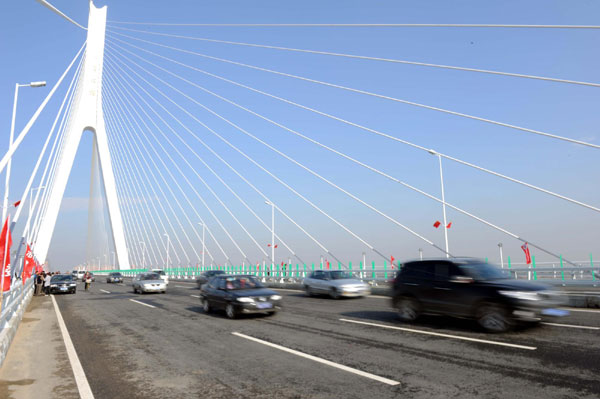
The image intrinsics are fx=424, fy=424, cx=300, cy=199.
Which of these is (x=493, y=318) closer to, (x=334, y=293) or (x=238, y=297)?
(x=238, y=297)

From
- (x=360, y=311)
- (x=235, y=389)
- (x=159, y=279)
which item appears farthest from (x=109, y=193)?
(x=235, y=389)

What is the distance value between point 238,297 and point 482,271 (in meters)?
6.91

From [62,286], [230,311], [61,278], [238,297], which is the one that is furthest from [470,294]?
[61,278]

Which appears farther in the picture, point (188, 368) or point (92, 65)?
point (92, 65)

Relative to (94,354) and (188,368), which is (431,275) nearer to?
(188,368)

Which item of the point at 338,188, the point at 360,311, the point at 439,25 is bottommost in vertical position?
the point at 360,311

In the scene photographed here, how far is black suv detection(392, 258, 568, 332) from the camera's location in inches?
355

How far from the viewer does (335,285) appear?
18.8 m

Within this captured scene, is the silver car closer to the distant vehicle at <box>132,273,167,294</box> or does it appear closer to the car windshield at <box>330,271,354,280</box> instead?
the car windshield at <box>330,271,354,280</box>

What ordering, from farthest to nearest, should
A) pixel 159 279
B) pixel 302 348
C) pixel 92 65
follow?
pixel 92 65 → pixel 159 279 → pixel 302 348

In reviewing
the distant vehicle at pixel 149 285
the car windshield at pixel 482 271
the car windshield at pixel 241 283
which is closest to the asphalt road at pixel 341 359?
the car windshield at pixel 482 271

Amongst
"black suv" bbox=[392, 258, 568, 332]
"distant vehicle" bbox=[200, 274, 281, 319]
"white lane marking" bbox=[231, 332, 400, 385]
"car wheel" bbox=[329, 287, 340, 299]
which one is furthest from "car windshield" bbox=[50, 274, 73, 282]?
"black suv" bbox=[392, 258, 568, 332]

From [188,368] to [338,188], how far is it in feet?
55.9

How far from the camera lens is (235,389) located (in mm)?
5844
